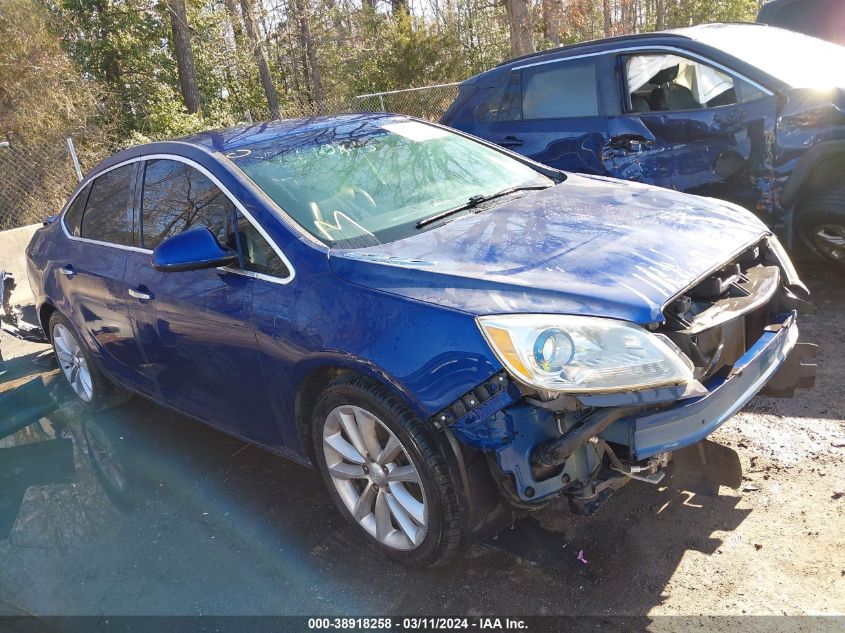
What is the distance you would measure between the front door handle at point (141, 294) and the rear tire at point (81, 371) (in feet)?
3.73

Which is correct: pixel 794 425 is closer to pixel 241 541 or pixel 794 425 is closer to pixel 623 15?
pixel 241 541

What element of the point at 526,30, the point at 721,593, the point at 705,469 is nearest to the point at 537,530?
the point at 721,593

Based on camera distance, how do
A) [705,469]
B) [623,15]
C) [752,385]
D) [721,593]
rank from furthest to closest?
[623,15] < [705,469] < [752,385] < [721,593]

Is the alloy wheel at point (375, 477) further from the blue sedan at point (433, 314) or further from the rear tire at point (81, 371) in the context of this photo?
the rear tire at point (81, 371)

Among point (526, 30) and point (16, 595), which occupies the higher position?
point (526, 30)

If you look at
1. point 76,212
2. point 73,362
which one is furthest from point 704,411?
point 73,362

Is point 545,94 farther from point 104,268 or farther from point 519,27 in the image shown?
point 519,27

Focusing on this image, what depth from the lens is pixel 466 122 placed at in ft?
22.2

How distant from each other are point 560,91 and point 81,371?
14.1 feet

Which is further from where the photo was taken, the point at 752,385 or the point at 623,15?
the point at 623,15

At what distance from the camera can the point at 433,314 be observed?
2.60 m

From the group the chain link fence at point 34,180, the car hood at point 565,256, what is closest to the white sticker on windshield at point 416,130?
the car hood at point 565,256

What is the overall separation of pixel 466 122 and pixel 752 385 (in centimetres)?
451

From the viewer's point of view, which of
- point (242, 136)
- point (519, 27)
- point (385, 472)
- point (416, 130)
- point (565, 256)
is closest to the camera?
point (565, 256)
